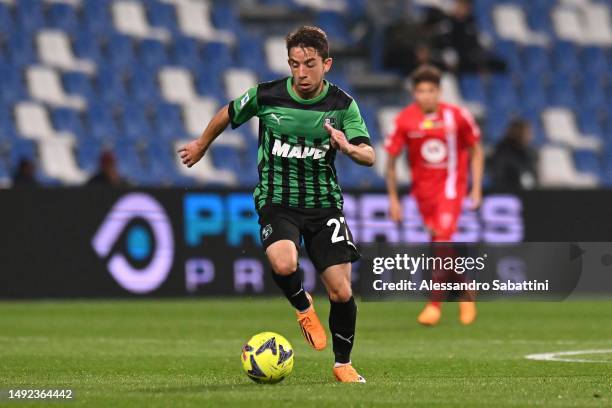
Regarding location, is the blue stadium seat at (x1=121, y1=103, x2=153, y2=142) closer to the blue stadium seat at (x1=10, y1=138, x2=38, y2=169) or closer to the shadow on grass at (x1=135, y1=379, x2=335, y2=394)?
the blue stadium seat at (x1=10, y1=138, x2=38, y2=169)

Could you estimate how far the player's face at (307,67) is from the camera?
7801 mm

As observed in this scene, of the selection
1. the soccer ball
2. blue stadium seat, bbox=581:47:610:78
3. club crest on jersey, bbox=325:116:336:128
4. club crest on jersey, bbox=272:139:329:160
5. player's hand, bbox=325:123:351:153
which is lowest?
the soccer ball

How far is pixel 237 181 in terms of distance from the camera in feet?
67.9

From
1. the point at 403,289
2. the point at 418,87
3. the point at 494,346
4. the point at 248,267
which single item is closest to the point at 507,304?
the point at 248,267

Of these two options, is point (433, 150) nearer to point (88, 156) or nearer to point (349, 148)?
point (349, 148)

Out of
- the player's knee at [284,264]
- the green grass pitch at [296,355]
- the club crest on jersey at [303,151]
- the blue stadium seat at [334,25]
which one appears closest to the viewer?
the green grass pitch at [296,355]

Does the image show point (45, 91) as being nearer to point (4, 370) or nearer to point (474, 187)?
point (474, 187)

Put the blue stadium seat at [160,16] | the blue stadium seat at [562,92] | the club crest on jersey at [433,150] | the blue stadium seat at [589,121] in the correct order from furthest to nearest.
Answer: the blue stadium seat at [562,92] < the blue stadium seat at [589,121] < the blue stadium seat at [160,16] < the club crest on jersey at [433,150]

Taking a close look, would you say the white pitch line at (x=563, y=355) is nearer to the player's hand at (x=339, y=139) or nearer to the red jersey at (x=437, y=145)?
the player's hand at (x=339, y=139)

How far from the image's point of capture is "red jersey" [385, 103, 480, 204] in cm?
1334

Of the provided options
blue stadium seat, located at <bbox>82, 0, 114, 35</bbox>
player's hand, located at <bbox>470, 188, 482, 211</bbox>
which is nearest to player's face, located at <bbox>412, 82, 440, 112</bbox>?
player's hand, located at <bbox>470, 188, 482, 211</bbox>

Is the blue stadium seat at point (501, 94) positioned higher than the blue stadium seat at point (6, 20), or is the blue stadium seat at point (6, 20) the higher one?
the blue stadium seat at point (6, 20)

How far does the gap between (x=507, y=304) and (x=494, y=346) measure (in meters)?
6.10

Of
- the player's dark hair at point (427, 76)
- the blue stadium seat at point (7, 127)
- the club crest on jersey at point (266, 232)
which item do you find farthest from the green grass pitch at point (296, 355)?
the blue stadium seat at point (7, 127)
